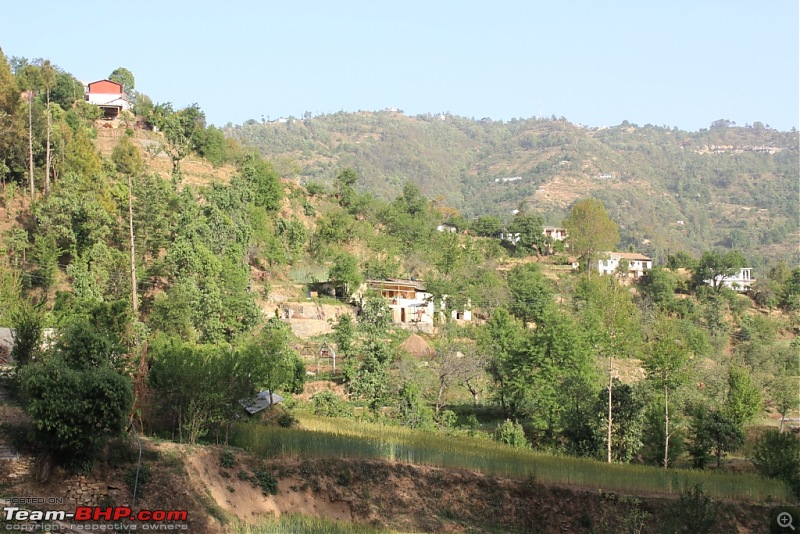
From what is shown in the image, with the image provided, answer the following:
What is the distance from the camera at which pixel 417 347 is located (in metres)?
38.1

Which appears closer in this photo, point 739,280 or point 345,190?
point 345,190

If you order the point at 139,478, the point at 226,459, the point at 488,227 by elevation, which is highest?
the point at 488,227

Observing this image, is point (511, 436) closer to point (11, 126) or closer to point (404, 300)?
point (404, 300)

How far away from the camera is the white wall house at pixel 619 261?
65.1 meters

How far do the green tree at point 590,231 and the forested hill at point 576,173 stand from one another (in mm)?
40275

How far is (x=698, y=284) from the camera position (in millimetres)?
63062

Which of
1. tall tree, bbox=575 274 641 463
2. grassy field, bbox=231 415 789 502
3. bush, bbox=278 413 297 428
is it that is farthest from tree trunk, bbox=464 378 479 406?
bush, bbox=278 413 297 428

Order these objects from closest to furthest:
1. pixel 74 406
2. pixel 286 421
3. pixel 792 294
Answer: pixel 74 406
pixel 286 421
pixel 792 294

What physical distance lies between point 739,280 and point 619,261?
11010mm

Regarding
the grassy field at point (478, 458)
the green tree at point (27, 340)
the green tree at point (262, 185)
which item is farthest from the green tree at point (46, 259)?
the green tree at point (262, 185)

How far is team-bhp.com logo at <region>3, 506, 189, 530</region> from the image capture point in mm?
14630

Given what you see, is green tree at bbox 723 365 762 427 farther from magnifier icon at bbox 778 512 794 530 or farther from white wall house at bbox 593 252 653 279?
white wall house at bbox 593 252 653 279

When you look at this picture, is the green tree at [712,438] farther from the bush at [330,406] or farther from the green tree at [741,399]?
the bush at [330,406]

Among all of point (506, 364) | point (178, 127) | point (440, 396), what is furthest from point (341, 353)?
point (178, 127)
